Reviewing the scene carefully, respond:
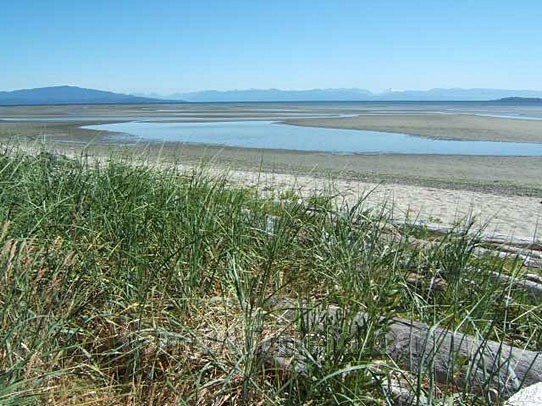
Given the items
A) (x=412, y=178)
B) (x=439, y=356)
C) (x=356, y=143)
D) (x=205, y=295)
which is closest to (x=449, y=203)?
(x=412, y=178)

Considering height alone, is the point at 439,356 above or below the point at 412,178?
above

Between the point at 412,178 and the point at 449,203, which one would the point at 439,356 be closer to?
the point at 449,203

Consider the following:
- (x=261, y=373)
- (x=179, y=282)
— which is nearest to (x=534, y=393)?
(x=261, y=373)

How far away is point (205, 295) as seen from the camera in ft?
11.3

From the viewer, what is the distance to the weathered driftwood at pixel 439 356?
2.51 m

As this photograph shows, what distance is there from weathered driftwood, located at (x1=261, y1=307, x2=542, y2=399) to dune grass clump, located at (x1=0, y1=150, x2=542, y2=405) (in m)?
0.04

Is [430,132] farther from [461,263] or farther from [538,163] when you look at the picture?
[461,263]

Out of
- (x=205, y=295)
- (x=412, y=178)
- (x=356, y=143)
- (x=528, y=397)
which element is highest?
(x=205, y=295)

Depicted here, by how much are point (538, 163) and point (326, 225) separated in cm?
1773

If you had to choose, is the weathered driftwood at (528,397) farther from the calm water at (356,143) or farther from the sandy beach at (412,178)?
the calm water at (356,143)

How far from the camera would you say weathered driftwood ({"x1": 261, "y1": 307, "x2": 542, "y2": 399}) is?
2.51m

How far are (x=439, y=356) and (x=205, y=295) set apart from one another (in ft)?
4.58

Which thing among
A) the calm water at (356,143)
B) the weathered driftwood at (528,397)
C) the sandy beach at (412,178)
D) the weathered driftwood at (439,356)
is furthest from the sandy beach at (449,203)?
the calm water at (356,143)

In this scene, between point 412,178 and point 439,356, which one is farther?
point 412,178
